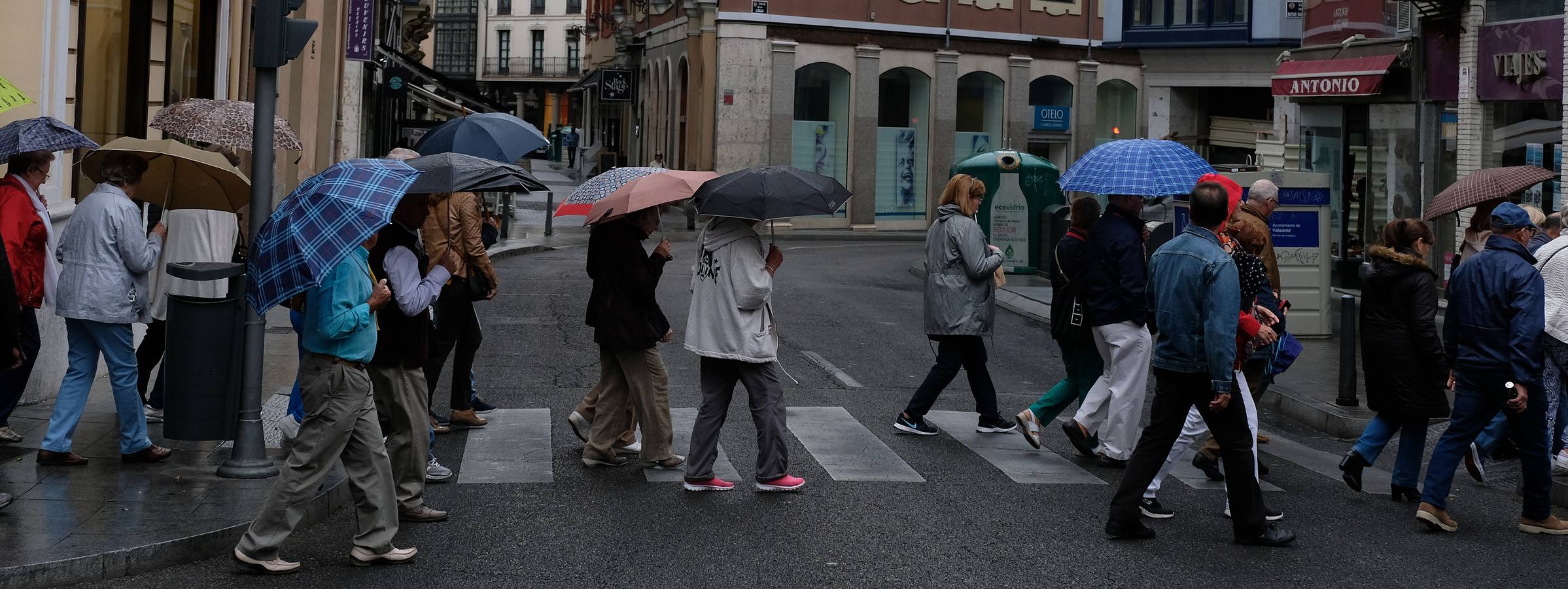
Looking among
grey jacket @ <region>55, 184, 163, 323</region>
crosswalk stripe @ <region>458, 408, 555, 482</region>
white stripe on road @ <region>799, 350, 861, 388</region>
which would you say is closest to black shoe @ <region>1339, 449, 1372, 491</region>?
crosswalk stripe @ <region>458, 408, 555, 482</region>

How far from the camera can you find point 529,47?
89812 mm

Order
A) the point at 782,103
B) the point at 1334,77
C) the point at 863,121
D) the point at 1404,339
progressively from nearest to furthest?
the point at 1404,339 → the point at 1334,77 → the point at 782,103 → the point at 863,121

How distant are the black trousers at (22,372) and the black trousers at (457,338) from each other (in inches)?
80.0

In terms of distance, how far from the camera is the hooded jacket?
25.6 ft

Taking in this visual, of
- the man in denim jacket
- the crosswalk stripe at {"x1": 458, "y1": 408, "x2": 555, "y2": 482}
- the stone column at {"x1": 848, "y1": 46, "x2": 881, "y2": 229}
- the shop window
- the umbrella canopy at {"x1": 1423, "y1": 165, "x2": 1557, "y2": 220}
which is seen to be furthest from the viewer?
the shop window

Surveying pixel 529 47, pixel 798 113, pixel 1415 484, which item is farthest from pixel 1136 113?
pixel 529 47

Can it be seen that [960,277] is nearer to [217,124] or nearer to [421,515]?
[421,515]

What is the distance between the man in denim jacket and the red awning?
551 inches

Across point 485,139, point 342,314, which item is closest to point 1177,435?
point 342,314

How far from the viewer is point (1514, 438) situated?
24.6 ft

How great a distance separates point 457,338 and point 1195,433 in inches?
170

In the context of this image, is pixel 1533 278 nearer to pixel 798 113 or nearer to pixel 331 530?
pixel 331 530

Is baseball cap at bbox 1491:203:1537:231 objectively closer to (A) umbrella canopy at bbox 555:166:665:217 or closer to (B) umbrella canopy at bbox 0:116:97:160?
(A) umbrella canopy at bbox 555:166:665:217

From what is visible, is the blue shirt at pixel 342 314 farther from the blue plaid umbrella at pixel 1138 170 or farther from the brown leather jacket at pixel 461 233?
the blue plaid umbrella at pixel 1138 170
